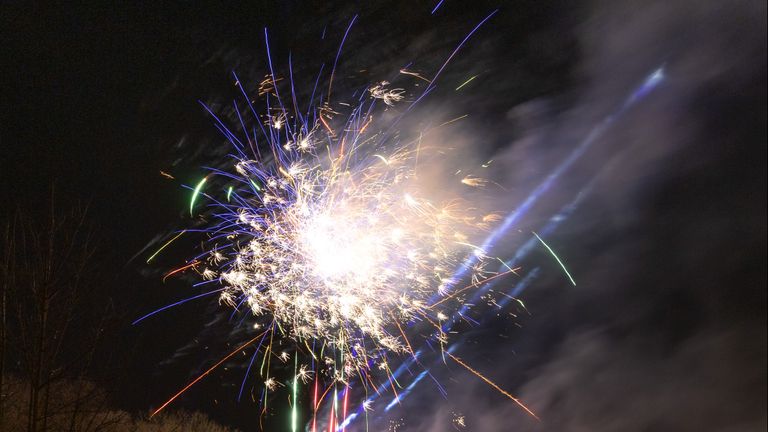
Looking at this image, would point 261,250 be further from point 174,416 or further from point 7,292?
point 174,416

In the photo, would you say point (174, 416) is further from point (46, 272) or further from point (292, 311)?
point (46, 272)

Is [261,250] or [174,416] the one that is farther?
[174,416]

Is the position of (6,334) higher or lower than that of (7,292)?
lower

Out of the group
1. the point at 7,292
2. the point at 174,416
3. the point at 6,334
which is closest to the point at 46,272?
the point at 7,292

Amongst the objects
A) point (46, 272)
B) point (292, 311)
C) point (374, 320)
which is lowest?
point (374, 320)

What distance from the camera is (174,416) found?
1222cm

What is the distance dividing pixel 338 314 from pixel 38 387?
193 inches

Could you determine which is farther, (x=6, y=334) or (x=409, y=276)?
(x=409, y=276)

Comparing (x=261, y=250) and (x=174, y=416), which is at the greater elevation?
(x=261, y=250)

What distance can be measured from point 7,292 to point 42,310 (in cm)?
52

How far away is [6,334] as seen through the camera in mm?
6926

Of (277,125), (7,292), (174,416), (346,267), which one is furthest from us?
(174,416)

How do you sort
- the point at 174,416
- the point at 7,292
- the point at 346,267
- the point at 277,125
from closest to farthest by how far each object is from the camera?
the point at 7,292 → the point at 277,125 → the point at 346,267 → the point at 174,416

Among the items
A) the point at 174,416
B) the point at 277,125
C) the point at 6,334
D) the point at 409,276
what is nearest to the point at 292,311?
the point at 409,276
